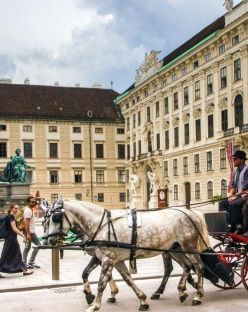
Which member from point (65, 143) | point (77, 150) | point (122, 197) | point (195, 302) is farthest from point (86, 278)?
point (122, 197)

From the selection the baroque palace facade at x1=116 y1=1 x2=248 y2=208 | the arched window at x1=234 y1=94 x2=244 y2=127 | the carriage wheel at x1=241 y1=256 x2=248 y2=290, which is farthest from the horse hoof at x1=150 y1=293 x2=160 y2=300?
the arched window at x1=234 y1=94 x2=244 y2=127

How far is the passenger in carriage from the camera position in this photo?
9469mm

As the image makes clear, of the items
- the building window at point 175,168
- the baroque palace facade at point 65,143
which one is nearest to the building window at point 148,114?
the building window at point 175,168

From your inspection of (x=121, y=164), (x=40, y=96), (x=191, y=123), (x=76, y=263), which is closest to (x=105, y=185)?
(x=121, y=164)

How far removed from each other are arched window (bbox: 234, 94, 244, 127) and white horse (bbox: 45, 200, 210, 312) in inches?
1293

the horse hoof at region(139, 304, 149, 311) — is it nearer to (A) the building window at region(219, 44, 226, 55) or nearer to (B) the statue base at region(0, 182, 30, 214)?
(B) the statue base at region(0, 182, 30, 214)

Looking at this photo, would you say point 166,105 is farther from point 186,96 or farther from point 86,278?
point 86,278

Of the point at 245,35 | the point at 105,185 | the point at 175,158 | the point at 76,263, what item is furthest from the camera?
the point at 105,185

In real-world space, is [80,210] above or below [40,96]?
below

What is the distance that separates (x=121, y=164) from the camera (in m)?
71.4

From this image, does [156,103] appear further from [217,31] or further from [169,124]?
[217,31]

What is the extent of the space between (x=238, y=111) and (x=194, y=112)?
7384 millimetres

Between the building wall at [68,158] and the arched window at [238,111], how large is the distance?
99.4 feet

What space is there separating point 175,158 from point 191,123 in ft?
15.9
